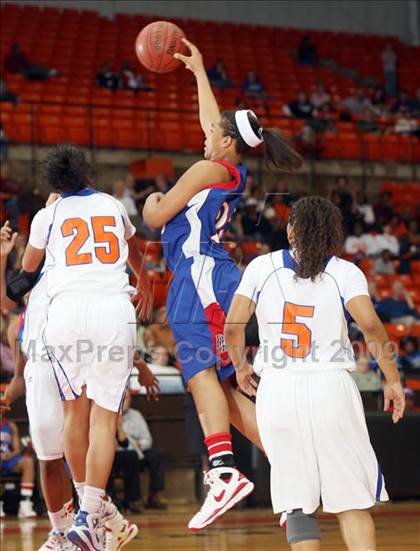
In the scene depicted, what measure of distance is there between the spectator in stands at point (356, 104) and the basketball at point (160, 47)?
1652cm

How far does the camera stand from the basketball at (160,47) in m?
7.27

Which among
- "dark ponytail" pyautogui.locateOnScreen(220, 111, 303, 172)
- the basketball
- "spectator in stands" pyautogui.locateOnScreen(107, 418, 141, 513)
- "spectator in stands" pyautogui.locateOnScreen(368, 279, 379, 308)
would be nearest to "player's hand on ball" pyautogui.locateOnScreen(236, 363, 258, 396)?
"dark ponytail" pyautogui.locateOnScreen(220, 111, 303, 172)

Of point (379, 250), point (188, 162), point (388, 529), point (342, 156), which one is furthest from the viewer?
point (342, 156)

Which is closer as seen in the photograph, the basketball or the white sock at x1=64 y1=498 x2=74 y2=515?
the white sock at x1=64 y1=498 x2=74 y2=515

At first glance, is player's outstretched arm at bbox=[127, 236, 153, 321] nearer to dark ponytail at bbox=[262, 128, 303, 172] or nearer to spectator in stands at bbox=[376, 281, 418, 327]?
dark ponytail at bbox=[262, 128, 303, 172]

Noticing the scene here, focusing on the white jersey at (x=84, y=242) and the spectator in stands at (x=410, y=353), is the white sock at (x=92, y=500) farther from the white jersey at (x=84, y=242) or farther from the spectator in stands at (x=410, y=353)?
the spectator in stands at (x=410, y=353)

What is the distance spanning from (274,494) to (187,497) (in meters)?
7.12

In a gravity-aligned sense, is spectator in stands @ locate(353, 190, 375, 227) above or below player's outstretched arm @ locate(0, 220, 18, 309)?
above

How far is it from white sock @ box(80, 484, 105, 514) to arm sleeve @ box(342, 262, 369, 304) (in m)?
1.76

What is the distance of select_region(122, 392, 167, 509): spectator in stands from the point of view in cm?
1141

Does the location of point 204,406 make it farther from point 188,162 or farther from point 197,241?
point 188,162

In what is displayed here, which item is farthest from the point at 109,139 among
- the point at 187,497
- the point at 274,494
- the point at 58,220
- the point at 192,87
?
the point at 274,494

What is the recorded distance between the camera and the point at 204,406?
6.10 m

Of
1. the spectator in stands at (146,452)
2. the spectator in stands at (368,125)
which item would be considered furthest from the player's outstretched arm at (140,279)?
the spectator in stands at (368,125)
